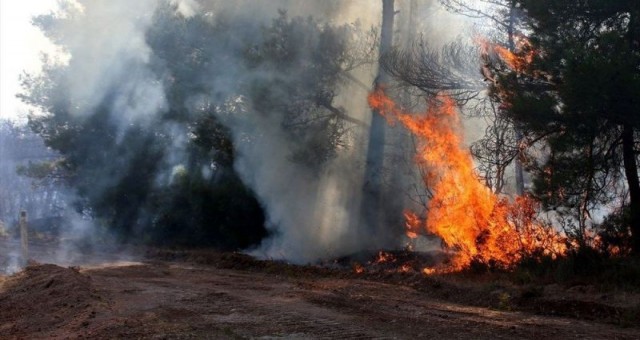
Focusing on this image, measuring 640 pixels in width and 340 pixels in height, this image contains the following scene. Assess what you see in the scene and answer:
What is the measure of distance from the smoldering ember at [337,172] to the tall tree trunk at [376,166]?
2.7 inches

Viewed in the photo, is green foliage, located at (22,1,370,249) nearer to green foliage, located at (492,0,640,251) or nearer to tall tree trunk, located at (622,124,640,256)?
green foliage, located at (492,0,640,251)

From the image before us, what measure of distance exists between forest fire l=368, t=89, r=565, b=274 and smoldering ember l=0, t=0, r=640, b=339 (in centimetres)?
5

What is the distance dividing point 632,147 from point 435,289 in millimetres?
4902

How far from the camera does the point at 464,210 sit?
15047 millimetres

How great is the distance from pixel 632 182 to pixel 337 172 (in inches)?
404

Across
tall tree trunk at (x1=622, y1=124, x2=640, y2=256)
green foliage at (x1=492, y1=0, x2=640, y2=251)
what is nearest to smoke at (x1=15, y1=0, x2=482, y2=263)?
green foliage at (x1=492, y1=0, x2=640, y2=251)

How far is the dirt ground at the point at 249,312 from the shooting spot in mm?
8172

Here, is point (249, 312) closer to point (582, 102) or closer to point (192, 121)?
point (582, 102)

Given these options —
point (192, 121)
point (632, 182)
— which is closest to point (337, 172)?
point (192, 121)

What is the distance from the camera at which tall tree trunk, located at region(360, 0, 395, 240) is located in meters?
20.4

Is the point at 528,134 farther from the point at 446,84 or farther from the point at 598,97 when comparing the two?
the point at 446,84

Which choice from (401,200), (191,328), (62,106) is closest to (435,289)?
(191,328)

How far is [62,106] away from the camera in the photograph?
98.5ft

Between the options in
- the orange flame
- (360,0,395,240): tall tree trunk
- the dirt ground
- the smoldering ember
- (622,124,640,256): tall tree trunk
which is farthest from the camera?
(360,0,395,240): tall tree trunk
